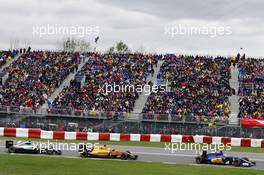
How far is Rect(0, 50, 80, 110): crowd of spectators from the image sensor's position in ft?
131

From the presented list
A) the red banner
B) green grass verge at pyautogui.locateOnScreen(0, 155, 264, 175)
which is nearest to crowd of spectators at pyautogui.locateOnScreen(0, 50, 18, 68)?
the red banner

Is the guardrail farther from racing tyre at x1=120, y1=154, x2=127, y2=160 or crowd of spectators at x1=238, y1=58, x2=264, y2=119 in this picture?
racing tyre at x1=120, y1=154, x2=127, y2=160

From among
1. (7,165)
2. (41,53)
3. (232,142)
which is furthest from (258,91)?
(7,165)

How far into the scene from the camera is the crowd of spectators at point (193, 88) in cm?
3725

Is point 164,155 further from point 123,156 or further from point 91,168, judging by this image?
point 91,168

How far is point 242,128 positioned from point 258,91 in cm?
840

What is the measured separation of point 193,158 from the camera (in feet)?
78.4

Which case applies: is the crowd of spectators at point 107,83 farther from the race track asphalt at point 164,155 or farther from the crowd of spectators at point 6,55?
the race track asphalt at point 164,155

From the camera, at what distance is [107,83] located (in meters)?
42.5

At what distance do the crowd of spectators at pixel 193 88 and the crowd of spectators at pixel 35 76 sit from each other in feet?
29.8

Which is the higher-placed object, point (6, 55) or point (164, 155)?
point (6, 55)

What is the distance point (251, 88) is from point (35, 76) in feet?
63.2

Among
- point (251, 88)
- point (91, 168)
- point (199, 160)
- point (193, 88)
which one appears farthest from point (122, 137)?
point (251, 88)

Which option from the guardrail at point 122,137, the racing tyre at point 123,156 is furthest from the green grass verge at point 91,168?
the guardrail at point 122,137
